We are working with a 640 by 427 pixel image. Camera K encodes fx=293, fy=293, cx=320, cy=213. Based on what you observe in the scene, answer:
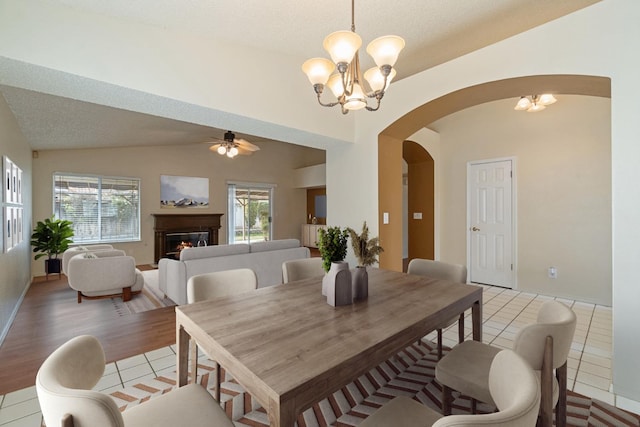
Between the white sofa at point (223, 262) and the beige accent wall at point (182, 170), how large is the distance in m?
3.50

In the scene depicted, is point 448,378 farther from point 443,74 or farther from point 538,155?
point 538,155

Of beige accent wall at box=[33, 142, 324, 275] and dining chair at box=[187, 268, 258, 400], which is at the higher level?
beige accent wall at box=[33, 142, 324, 275]

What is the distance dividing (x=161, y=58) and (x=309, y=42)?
3.93 ft

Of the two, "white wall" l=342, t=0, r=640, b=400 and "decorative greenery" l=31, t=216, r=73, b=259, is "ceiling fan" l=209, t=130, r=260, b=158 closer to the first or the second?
"decorative greenery" l=31, t=216, r=73, b=259

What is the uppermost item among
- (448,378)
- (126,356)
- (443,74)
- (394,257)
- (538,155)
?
(443,74)

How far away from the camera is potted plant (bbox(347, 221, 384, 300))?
5.49 ft

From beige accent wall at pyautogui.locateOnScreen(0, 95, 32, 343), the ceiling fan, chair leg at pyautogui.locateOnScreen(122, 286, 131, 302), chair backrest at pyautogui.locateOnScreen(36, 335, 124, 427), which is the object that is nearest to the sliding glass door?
the ceiling fan

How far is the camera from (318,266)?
2561 mm

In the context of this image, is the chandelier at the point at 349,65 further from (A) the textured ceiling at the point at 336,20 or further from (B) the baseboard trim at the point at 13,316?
(B) the baseboard trim at the point at 13,316

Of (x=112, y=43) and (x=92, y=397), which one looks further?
(x=112, y=43)

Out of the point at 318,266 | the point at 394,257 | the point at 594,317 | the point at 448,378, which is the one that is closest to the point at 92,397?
the point at 448,378

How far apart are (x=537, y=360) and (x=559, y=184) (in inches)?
146

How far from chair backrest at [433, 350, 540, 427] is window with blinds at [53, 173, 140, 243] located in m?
7.42

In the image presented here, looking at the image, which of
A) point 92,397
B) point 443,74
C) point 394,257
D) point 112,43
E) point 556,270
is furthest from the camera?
point 556,270
